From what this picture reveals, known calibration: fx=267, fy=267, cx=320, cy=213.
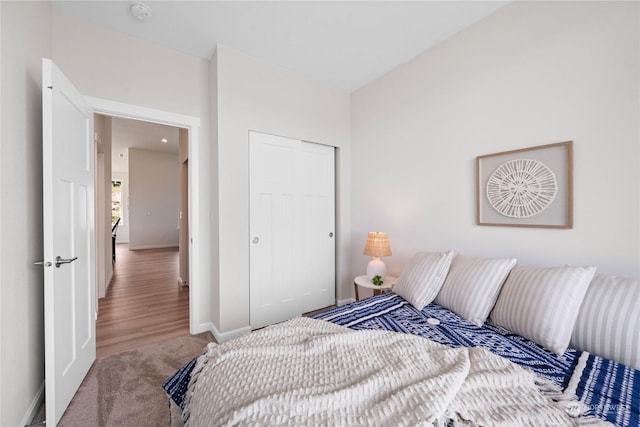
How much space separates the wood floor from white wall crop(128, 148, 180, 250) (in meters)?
2.46

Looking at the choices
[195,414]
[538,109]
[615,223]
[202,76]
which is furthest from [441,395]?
[202,76]

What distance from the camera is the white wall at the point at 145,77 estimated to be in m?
2.18

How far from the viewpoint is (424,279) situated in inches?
78.4

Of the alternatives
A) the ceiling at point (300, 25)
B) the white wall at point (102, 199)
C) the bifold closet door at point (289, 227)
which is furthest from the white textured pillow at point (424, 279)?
the white wall at point (102, 199)

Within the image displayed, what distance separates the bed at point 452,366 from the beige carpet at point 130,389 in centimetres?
56

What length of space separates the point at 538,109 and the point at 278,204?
2.36 metres

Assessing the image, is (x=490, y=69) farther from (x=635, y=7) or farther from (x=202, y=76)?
(x=202, y=76)

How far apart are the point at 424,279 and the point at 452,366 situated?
94 cm

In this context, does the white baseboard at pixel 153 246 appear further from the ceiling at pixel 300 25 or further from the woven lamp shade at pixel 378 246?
the woven lamp shade at pixel 378 246

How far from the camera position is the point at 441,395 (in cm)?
89

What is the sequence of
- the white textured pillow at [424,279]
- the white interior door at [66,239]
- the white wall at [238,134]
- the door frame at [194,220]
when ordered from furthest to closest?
the door frame at [194,220], the white wall at [238,134], the white textured pillow at [424,279], the white interior door at [66,239]

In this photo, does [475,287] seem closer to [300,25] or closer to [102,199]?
[300,25]

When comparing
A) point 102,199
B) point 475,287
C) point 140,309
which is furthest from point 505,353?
point 102,199

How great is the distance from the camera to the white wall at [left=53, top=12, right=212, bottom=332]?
7.15 feet
